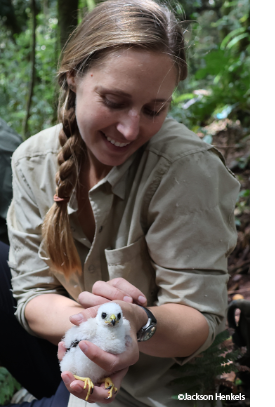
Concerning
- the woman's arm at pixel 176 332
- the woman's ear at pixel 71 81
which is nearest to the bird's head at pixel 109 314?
the woman's arm at pixel 176 332

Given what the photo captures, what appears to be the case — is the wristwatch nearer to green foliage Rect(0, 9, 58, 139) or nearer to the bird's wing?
the bird's wing

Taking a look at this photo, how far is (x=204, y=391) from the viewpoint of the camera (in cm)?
145

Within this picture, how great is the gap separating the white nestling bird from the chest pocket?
1.45 feet

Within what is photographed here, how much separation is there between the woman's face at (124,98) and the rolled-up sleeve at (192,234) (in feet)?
0.73

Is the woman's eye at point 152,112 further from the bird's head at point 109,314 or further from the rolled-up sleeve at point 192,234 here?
the bird's head at point 109,314

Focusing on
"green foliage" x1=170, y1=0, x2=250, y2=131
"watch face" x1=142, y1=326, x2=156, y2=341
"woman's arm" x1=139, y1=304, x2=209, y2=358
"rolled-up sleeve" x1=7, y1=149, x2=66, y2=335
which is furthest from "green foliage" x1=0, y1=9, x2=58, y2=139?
"watch face" x1=142, y1=326, x2=156, y2=341

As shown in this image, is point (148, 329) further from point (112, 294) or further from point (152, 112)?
point (152, 112)

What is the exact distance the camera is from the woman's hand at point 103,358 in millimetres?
926

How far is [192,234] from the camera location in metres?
1.37
